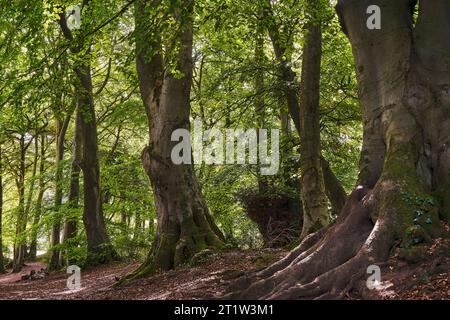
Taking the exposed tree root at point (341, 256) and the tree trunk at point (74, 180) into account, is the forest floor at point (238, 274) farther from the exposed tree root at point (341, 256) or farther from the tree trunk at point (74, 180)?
the tree trunk at point (74, 180)

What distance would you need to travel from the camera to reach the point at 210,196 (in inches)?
724

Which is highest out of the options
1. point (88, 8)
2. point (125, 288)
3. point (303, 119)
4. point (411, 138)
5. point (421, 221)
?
point (88, 8)

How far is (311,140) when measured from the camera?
444 inches

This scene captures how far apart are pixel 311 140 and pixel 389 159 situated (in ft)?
16.9

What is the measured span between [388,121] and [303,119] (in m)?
5.04

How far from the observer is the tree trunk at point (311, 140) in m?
10.7

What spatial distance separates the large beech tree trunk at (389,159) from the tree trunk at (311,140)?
11.8 feet

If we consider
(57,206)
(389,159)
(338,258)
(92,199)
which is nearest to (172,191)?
(338,258)

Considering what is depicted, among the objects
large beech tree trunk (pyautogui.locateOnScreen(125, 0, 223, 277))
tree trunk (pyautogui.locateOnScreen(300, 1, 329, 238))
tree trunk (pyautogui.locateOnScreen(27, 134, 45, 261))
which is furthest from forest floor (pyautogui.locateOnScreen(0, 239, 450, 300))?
tree trunk (pyautogui.locateOnScreen(27, 134, 45, 261))

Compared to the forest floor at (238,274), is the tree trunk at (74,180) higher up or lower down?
higher up

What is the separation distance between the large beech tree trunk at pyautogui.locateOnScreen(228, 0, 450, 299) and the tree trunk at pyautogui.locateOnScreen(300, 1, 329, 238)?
360cm

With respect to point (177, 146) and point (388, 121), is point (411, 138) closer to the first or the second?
point (388, 121)

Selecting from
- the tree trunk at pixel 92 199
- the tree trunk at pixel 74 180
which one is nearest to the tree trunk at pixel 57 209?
the tree trunk at pixel 74 180
